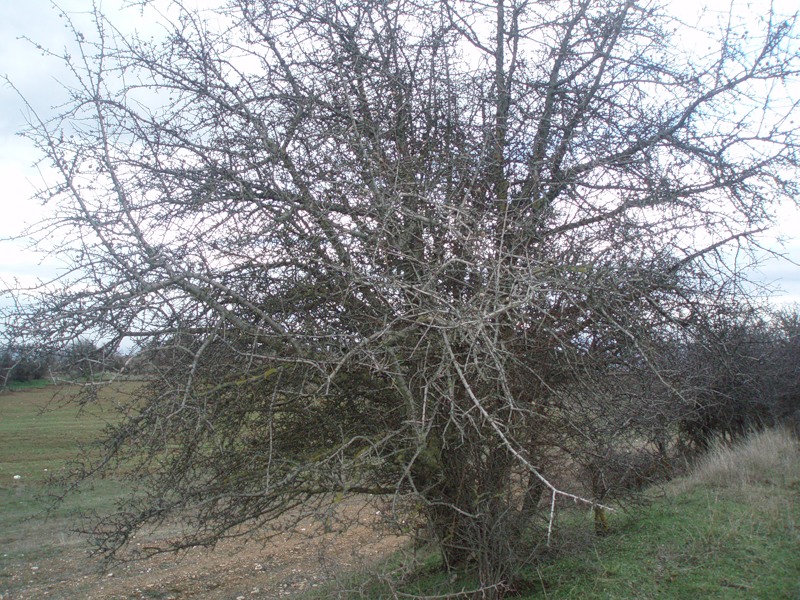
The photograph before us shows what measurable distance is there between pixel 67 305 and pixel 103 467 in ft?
4.72

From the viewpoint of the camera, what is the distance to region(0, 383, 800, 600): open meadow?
4977 millimetres

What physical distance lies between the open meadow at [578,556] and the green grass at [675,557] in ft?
0.04

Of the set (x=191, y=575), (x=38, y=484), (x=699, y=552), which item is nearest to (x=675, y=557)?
(x=699, y=552)

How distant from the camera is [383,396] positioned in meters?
5.11

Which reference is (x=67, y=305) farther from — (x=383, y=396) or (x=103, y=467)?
(x=383, y=396)

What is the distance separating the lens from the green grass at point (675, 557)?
16.1 ft

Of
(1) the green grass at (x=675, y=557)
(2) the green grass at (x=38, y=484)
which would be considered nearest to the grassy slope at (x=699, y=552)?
(1) the green grass at (x=675, y=557)

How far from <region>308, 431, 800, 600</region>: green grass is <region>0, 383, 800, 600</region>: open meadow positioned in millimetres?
13

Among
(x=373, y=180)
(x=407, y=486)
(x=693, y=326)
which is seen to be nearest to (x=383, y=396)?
(x=407, y=486)

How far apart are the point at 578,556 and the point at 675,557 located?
79 cm

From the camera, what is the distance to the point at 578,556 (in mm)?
5566

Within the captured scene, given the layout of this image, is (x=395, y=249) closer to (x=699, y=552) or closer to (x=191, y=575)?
(x=699, y=552)

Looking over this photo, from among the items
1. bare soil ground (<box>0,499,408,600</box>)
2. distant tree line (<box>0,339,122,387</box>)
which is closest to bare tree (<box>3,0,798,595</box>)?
distant tree line (<box>0,339,122,387</box>)

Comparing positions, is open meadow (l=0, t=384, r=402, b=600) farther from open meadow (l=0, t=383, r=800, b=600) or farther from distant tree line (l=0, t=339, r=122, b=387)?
distant tree line (l=0, t=339, r=122, b=387)
